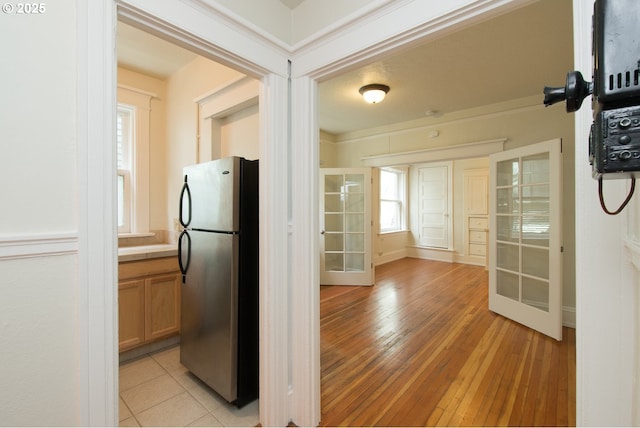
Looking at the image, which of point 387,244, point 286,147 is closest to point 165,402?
point 286,147

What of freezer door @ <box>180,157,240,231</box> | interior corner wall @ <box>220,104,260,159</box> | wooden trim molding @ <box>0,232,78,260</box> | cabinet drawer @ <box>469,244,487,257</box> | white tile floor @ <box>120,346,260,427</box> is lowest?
white tile floor @ <box>120,346,260,427</box>

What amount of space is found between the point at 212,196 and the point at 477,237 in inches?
238

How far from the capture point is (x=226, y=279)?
186 centimetres

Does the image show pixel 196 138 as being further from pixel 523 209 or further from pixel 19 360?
pixel 523 209

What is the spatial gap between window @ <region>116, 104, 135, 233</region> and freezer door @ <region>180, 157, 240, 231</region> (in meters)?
1.21

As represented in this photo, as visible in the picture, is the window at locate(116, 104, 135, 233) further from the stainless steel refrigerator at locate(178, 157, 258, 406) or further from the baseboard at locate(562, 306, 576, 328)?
the baseboard at locate(562, 306, 576, 328)

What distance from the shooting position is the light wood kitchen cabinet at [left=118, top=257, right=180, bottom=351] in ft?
7.59

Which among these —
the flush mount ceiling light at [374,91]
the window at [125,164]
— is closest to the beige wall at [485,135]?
the flush mount ceiling light at [374,91]

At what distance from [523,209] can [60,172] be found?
3.90 meters

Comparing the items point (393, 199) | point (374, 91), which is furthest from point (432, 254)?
point (374, 91)

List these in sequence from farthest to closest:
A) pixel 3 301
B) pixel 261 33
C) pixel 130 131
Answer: pixel 130 131
pixel 261 33
pixel 3 301

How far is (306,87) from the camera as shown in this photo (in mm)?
1645

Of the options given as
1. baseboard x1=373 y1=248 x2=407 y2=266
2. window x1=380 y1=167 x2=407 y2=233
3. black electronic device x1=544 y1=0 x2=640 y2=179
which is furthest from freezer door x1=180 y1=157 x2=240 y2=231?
window x1=380 y1=167 x2=407 y2=233

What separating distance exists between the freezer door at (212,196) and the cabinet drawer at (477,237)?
19.5ft
